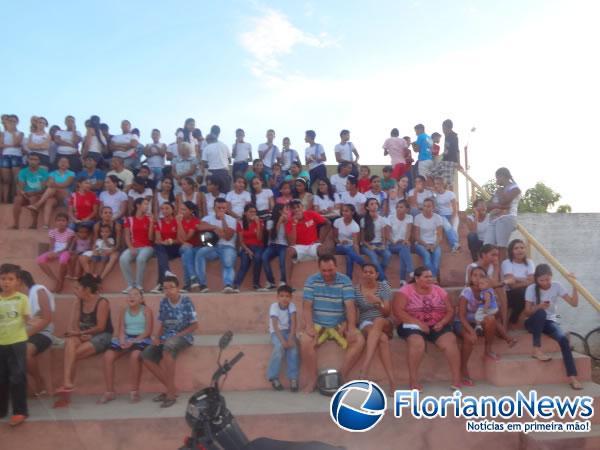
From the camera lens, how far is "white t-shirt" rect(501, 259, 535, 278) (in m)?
6.50

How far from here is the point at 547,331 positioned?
5.93 m

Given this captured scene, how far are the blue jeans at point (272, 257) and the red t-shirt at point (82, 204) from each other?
3.04 meters

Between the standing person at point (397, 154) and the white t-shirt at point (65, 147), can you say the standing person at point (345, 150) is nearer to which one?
the standing person at point (397, 154)

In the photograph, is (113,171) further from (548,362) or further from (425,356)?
(548,362)

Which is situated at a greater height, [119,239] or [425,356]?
[119,239]

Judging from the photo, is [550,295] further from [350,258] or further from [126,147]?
[126,147]

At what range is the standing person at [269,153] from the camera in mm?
10641

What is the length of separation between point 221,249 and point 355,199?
2.63 metres

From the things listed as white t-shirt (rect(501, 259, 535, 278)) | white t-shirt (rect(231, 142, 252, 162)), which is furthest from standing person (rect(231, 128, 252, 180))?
white t-shirt (rect(501, 259, 535, 278))

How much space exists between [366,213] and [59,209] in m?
5.39

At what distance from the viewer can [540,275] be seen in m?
6.03

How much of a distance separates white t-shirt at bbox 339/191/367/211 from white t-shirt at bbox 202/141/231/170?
2.40 m

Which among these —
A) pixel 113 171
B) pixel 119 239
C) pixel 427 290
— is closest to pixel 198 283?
pixel 119 239

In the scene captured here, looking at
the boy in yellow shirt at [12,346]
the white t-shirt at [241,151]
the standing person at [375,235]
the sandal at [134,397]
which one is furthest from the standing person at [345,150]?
the boy in yellow shirt at [12,346]
